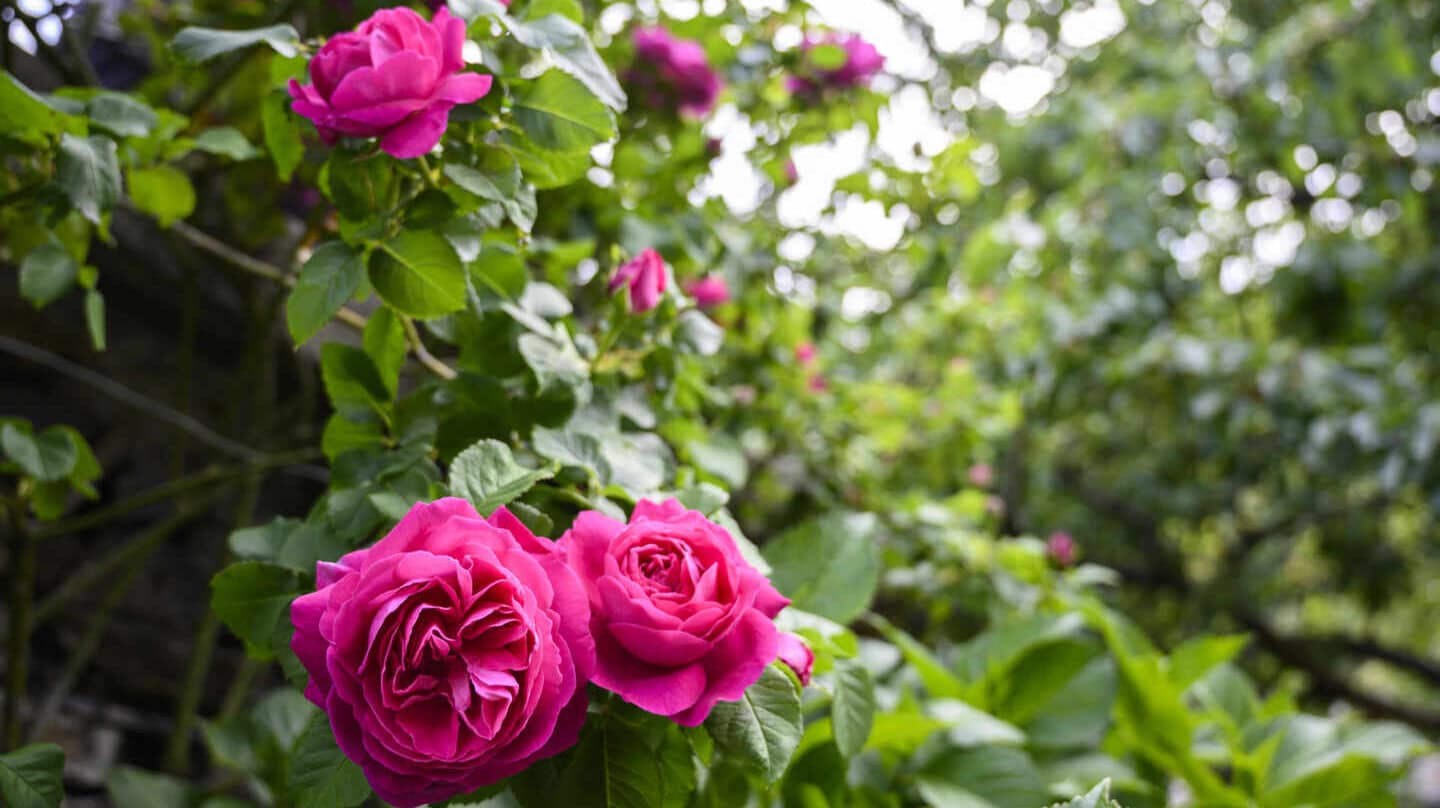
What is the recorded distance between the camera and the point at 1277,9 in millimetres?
3930

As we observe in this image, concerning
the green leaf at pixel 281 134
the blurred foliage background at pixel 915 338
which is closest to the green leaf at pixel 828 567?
the blurred foliage background at pixel 915 338

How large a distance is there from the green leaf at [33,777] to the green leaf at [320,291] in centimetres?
33

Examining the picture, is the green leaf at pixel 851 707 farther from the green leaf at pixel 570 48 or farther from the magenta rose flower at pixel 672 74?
the magenta rose flower at pixel 672 74

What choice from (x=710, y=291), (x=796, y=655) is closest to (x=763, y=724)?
(x=796, y=655)

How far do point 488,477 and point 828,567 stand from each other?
390mm

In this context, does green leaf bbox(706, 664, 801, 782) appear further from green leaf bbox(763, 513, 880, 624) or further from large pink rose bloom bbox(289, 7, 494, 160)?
large pink rose bloom bbox(289, 7, 494, 160)

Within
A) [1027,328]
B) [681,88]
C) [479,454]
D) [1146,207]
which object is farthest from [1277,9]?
[479,454]

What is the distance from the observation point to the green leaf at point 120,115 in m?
0.69

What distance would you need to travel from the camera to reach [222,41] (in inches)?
25.6

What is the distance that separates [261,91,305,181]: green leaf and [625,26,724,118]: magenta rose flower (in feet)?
2.16

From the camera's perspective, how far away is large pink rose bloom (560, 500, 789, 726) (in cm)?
46

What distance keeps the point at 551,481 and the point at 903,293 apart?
161cm

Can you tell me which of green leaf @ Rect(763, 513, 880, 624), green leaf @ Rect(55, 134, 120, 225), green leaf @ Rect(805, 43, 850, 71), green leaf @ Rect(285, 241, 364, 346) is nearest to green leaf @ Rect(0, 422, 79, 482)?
green leaf @ Rect(55, 134, 120, 225)

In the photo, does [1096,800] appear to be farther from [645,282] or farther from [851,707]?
[645,282]
